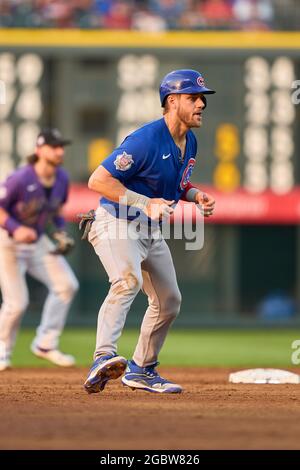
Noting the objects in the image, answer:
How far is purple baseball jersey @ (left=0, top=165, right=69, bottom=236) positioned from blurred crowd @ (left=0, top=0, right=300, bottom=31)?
7.80 m

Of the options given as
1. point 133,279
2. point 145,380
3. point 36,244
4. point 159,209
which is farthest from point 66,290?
point 159,209

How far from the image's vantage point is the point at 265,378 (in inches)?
326

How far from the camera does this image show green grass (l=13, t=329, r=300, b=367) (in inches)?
469

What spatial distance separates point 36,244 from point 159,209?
4268mm

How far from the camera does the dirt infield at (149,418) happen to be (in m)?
5.02

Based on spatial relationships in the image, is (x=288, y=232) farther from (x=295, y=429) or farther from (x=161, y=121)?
(x=295, y=429)

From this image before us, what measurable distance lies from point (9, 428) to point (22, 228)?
467 centimetres

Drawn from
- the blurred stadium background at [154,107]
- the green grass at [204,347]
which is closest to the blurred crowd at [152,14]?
the blurred stadium background at [154,107]

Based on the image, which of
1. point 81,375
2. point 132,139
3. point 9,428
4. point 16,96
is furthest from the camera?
point 16,96

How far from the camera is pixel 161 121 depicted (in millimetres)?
6816

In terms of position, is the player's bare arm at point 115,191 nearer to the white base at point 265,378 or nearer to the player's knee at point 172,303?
the player's knee at point 172,303

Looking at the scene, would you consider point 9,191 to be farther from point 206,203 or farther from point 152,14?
point 152,14
